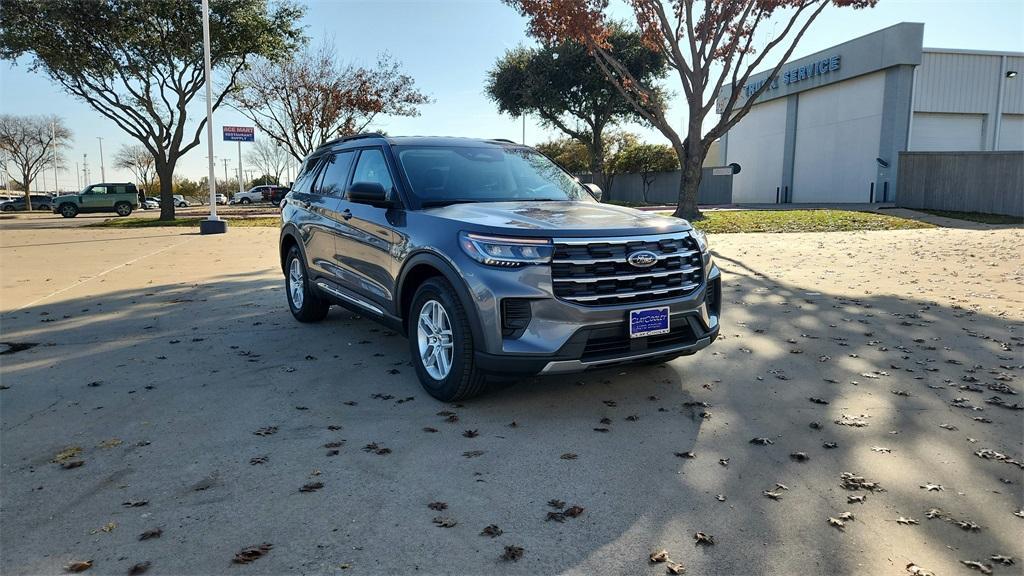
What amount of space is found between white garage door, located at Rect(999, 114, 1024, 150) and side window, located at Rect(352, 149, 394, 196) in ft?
113

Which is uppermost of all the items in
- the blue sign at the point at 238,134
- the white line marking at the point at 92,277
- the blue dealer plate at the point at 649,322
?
the blue sign at the point at 238,134

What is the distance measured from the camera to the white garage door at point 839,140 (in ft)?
97.1

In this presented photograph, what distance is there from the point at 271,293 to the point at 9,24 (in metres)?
19.7

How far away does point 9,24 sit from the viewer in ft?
68.5

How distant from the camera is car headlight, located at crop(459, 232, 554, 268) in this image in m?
3.76

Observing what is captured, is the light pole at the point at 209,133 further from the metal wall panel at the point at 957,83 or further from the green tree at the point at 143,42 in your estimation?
the metal wall panel at the point at 957,83

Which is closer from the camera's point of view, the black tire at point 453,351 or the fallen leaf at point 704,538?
the fallen leaf at point 704,538

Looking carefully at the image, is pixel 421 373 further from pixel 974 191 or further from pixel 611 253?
pixel 974 191

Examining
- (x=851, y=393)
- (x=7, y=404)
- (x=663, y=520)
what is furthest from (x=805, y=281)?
(x=7, y=404)

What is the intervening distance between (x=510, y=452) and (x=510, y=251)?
3.72ft

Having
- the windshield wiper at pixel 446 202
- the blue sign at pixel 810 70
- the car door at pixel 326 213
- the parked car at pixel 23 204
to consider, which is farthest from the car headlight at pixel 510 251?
the parked car at pixel 23 204

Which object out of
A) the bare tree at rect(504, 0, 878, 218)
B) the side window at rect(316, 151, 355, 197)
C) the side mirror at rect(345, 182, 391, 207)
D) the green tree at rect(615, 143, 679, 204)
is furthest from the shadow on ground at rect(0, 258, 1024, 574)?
the green tree at rect(615, 143, 679, 204)

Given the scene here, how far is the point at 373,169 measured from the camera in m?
5.35

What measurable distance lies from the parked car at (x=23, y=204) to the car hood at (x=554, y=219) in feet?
190
